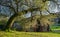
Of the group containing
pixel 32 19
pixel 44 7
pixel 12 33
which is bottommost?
pixel 12 33

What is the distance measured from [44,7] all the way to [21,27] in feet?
8.93

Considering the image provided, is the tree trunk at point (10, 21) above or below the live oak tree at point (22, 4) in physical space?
below

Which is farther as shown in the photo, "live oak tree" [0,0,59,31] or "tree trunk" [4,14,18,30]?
"tree trunk" [4,14,18,30]

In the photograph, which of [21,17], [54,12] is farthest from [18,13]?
[54,12]

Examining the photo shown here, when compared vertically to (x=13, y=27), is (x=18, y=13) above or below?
above

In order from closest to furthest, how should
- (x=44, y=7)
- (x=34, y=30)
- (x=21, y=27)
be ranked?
1. (x=44, y=7)
2. (x=21, y=27)
3. (x=34, y=30)

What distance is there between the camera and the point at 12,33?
1574cm

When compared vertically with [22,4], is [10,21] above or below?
below

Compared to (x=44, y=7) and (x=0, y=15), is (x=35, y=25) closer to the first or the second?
(x=44, y=7)

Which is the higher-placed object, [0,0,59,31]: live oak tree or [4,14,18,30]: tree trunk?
[0,0,59,31]: live oak tree

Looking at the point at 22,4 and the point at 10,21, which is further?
the point at 10,21

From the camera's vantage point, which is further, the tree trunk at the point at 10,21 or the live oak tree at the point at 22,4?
the tree trunk at the point at 10,21

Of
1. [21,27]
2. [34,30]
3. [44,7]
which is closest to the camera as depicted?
[44,7]

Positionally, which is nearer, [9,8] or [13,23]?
[9,8]
